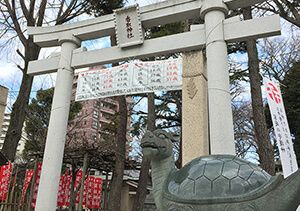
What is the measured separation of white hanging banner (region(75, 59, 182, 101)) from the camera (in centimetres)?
545

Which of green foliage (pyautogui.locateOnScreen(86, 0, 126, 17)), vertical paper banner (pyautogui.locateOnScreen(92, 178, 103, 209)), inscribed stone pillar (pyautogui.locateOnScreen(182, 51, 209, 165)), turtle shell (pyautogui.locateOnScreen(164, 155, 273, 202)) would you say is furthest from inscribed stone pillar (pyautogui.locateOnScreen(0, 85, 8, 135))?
turtle shell (pyautogui.locateOnScreen(164, 155, 273, 202))

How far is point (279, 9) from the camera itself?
8703 mm

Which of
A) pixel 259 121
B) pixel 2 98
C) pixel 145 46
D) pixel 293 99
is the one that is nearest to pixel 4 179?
pixel 2 98

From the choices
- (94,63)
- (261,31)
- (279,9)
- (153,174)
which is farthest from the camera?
(279,9)

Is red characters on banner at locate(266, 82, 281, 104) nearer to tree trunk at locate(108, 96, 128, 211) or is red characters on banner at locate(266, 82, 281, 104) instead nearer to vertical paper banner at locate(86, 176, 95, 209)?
tree trunk at locate(108, 96, 128, 211)

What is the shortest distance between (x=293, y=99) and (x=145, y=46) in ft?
31.6

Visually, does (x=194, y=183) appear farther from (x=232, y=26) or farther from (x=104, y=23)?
(x=104, y=23)

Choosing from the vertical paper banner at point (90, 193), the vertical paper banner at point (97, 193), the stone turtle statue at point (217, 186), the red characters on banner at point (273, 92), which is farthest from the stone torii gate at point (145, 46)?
the vertical paper banner at point (97, 193)

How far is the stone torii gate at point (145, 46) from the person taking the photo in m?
4.67

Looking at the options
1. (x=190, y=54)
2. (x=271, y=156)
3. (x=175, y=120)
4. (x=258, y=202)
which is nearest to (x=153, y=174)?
(x=258, y=202)

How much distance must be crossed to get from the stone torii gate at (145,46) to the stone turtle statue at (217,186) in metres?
1.63

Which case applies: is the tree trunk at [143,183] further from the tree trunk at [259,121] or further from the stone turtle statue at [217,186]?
the stone turtle statue at [217,186]

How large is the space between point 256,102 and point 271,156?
4.48ft

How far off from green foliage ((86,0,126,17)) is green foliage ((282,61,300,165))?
781 cm
